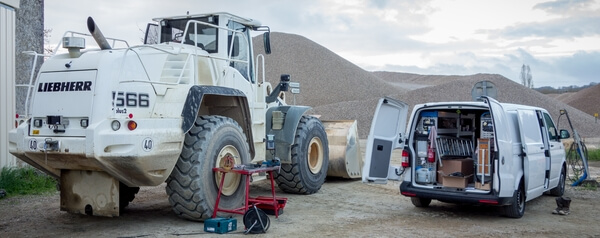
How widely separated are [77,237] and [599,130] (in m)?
32.2

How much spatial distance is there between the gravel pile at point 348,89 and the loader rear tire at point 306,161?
19761 millimetres

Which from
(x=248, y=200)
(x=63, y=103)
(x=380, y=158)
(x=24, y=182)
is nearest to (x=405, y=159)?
(x=380, y=158)

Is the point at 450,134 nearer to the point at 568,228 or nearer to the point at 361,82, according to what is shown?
the point at 568,228

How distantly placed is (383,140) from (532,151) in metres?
2.26

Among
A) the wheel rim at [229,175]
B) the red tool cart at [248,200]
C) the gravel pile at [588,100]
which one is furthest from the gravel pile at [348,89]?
the wheel rim at [229,175]

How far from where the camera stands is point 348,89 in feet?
146

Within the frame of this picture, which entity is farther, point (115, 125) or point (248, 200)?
point (248, 200)

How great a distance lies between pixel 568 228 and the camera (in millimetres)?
8328

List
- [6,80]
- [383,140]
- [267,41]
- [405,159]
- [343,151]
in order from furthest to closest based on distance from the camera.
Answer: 1. [343,151]
2. [6,80]
3. [267,41]
4. [383,140]
5. [405,159]

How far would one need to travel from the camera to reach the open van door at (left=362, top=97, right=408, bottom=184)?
9.13m

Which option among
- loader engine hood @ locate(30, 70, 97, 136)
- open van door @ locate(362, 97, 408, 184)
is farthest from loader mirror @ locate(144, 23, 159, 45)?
open van door @ locate(362, 97, 408, 184)

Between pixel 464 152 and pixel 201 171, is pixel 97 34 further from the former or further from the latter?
pixel 464 152

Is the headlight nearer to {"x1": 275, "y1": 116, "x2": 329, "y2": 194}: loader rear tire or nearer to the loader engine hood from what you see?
the loader engine hood

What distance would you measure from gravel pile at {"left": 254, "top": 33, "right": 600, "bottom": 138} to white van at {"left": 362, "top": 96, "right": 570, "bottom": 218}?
2154 centimetres
